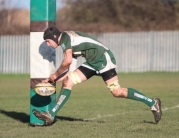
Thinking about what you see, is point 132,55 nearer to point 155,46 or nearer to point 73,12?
point 155,46

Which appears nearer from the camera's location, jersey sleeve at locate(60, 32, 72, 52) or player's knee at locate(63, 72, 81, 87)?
jersey sleeve at locate(60, 32, 72, 52)

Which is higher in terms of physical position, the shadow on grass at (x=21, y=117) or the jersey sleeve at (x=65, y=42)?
the jersey sleeve at (x=65, y=42)

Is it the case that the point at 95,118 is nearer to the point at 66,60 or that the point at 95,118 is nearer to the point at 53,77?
the point at 53,77

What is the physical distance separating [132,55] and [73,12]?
36.6ft

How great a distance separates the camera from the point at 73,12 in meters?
39.8

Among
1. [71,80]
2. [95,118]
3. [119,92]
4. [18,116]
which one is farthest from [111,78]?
[18,116]

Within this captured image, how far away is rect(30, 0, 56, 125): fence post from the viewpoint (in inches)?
400

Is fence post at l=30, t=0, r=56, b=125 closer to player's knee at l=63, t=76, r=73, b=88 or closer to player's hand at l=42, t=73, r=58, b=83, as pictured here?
player's hand at l=42, t=73, r=58, b=83

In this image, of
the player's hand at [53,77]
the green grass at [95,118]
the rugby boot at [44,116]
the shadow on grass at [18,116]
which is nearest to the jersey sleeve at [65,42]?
the player's hand at [53,77]

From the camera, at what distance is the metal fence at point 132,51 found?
29.2 metres

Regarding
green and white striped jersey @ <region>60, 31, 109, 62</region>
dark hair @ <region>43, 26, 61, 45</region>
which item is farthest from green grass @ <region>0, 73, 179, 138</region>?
dark hair @ <region>43, 26, 61, 45</region>

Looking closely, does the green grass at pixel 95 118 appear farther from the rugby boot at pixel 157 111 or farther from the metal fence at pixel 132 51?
the metal fence at pixel 132 51

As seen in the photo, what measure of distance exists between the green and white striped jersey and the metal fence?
755 inches

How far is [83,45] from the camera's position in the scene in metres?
9.67
